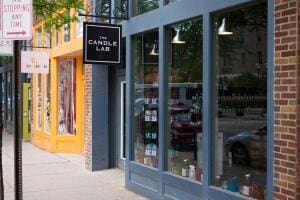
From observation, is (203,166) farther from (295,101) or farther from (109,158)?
(109,158)

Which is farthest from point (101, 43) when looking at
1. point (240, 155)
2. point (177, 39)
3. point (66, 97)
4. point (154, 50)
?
point (66, 97)

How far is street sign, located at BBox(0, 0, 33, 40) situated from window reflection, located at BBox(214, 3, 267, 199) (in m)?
2.70

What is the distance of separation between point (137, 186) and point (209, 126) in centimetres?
265

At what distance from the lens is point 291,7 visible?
538cm

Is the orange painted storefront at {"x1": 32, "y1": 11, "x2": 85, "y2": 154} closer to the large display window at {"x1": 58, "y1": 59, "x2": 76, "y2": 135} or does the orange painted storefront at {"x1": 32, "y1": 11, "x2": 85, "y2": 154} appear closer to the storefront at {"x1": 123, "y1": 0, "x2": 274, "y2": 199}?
the large display window at {"x1": 58, "y1": 59, "x2": 76, "y2": 135}

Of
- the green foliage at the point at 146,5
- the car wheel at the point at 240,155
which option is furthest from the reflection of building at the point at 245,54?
the green foliage at the point at 146,5

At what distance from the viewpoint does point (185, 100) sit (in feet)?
25.8

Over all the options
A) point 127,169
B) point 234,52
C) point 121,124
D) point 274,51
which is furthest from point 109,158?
point 274,51

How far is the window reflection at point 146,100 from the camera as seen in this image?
351 inches

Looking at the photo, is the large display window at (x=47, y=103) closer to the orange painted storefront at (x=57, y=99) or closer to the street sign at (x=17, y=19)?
the orange painted storefront at (x=57, y=99)

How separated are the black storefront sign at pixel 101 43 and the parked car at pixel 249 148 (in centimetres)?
331

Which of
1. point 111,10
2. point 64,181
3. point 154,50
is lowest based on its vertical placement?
point 64,181

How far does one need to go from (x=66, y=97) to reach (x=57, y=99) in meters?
0.43

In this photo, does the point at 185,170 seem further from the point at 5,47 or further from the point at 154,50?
the point at 5,47
